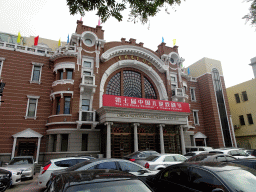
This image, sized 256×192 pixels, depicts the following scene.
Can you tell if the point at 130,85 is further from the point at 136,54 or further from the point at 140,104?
the point at 140,104

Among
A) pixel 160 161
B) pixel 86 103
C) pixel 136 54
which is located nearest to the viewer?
pixel 160 161

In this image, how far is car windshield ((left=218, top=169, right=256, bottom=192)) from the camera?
3450 mm

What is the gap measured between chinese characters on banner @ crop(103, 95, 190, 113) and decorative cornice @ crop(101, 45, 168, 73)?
6.04m

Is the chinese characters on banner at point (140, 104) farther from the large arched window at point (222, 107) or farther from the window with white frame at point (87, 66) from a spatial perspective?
the large arched window at point (222, 107)

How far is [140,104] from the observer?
55.7 feet

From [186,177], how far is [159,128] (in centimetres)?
1362

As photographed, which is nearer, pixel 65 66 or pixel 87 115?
pixel 87 115

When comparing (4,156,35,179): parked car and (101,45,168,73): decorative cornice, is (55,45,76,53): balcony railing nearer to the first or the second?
A: (101,45,168,73): decorative cornice

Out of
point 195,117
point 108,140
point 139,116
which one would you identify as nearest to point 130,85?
point 139,116

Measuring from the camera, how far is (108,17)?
4.29m

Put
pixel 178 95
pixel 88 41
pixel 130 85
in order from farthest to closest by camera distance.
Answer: pixel 178 95, pixel 130 85, pixel 88 41

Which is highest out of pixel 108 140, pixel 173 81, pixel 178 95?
pixel 173 81

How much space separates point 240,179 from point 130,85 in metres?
18.3

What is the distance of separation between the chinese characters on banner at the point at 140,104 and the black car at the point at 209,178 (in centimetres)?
1129
